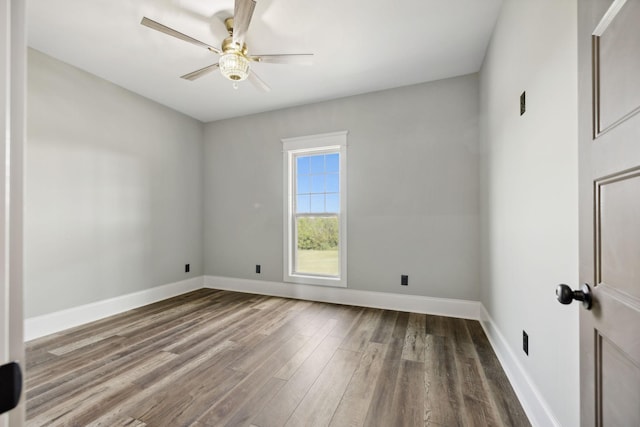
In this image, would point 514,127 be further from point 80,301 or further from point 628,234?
point 80,301

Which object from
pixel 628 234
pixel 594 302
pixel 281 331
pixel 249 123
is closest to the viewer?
pixel 628 234

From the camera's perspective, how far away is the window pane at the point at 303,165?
4.01 meters

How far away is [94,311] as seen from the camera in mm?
3057

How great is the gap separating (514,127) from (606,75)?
4.08 ft

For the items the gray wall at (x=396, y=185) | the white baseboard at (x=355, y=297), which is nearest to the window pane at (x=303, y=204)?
the gray wall at (x=396, y=185)

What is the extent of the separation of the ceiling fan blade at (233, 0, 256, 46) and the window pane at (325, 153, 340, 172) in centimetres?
191

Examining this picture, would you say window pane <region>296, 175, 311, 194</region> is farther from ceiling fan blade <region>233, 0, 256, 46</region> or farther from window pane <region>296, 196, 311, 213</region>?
ceiling fan blade <region>233, 0, 256, 46</region>

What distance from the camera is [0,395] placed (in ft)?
1.15

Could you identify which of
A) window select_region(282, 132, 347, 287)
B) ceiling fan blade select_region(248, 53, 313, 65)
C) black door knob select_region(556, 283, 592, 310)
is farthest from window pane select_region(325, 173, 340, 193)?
black door knob select_region(556, 283, 592, 310)

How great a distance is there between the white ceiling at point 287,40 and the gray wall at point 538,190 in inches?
17.4

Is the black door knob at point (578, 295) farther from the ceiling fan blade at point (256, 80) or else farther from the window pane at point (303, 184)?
the window pane at point (303, 184)

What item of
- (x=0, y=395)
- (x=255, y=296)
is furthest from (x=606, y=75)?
(x=255, y=296)

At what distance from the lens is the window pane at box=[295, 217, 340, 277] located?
3.80 metres

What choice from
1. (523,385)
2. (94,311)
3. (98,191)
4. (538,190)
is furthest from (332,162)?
→ (94,311)
